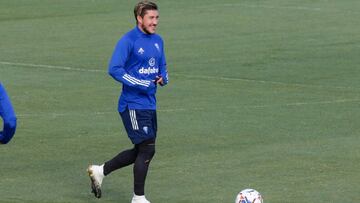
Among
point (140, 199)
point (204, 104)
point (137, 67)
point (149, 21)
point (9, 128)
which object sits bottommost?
point (204, 104)

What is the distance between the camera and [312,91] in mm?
21453

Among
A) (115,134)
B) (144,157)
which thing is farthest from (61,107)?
(144,157)

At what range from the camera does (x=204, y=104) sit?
19891 mm

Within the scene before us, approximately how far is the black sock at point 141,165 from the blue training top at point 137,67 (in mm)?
401

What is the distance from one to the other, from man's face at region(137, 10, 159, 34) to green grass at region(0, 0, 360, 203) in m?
1.81

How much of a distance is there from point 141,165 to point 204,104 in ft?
24.5

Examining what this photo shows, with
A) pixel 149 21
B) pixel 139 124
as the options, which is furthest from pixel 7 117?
pixel 149 21

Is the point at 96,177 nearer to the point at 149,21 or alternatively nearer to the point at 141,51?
the point at 141,51

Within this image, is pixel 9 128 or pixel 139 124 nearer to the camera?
pixel 9 128

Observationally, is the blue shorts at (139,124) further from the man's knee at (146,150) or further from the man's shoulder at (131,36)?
the man's shoulder at (131,36)

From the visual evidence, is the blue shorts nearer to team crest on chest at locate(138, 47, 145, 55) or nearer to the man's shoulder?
team crest on chest at locate(138, 47, 145, 55)

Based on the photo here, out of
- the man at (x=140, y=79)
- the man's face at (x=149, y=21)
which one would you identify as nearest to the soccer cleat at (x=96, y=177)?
the man at (x=140, y=79)

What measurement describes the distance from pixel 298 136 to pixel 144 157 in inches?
186

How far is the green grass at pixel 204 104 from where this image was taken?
13.9 m
